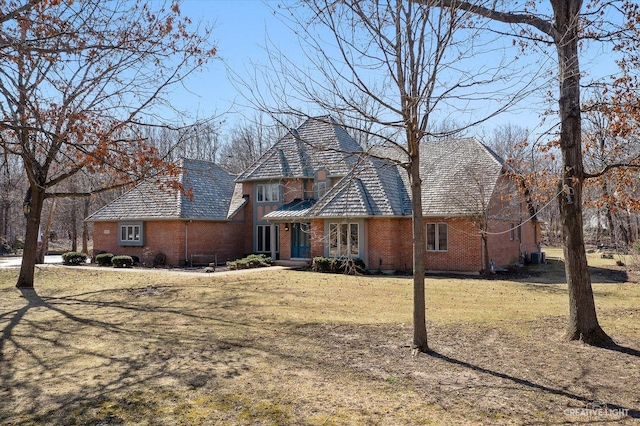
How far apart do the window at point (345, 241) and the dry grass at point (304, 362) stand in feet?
27.4

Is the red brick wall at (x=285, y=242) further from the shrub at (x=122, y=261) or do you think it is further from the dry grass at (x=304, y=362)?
the dry grass at (x=304, y=362)

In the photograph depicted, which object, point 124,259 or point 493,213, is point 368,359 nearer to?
point 493,213

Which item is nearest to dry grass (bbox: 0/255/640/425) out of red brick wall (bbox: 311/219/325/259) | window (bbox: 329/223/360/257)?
window (bbox: 329/223/360/257)

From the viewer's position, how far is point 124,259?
2397cm

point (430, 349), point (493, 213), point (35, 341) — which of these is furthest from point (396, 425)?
point (493, 213)

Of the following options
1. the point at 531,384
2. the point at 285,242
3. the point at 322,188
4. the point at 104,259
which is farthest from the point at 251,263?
the point at 531,384

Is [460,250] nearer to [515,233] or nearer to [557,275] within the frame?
[557,275]

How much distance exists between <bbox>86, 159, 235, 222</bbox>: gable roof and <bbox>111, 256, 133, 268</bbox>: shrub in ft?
7.76

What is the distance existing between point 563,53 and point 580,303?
432 centimetres

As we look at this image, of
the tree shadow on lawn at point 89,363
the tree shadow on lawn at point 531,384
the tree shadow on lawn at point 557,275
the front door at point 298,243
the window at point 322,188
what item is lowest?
the tree shadow on lawn at point 531,384

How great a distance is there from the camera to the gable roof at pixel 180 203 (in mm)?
24828

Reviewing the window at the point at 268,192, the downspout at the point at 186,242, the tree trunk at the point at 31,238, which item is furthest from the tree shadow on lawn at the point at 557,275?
the tree trunk at the point at 31,238

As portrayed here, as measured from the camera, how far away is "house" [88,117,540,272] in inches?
806

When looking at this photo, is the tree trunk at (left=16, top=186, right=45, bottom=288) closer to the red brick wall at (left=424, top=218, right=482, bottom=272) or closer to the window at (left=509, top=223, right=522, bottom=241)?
the red brick wall at (left=424, top=218, right=482, bottom=272)
